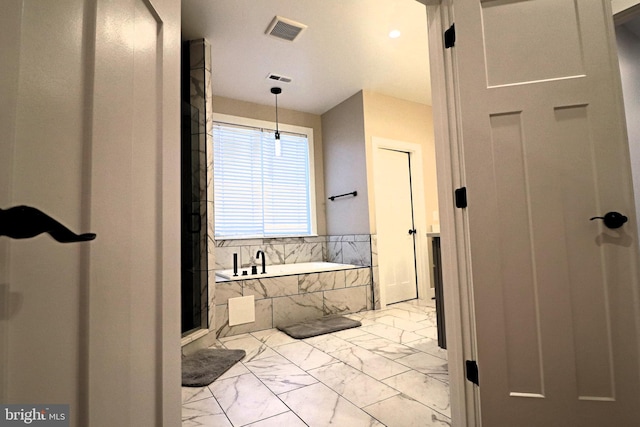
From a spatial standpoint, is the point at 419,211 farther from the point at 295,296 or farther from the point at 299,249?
the point at 295,296

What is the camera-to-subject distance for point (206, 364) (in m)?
2.10

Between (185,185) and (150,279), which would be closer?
(150,279)

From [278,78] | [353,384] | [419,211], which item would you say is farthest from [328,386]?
[278,78]

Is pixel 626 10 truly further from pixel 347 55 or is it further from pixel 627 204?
pixel 347 55

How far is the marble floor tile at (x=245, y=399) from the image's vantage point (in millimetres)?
1487

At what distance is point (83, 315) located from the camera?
19.6 inches

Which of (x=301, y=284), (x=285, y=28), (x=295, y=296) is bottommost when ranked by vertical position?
(x=295, y=296)

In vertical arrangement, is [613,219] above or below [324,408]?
above

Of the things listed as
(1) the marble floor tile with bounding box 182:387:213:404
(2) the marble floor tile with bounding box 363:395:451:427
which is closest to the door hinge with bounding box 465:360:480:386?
(2) the marble floor tile with bounding box 363:395:451:427

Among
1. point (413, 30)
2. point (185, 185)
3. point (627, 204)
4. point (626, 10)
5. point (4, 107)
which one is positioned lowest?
point (627, 204)

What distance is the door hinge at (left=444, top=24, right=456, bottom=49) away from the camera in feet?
4.42

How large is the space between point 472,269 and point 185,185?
7.19 feet

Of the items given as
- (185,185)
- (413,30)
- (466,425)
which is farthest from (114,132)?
(413,30)

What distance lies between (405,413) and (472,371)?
17.3 inches
